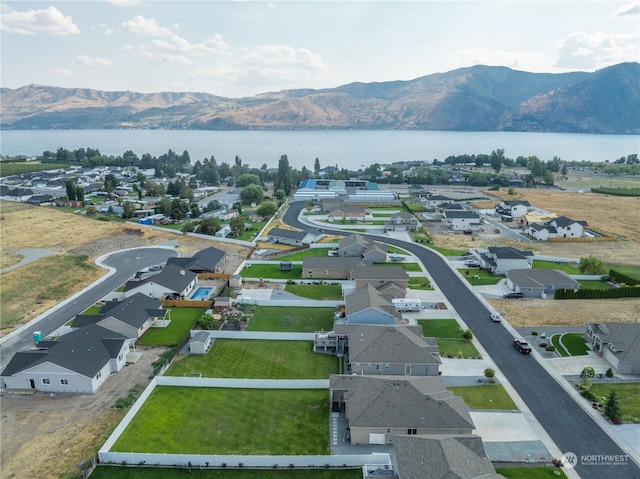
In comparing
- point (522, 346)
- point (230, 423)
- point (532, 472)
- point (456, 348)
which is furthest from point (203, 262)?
point (532, 472)

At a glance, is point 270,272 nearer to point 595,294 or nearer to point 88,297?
point 88,297

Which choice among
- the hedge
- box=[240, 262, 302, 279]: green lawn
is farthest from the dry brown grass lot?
box=[240, 262, 302, 279]: green lawn

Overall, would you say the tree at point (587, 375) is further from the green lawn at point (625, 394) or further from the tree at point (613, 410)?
the tree at point (613, 410)

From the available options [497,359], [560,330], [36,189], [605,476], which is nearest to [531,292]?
[560,330]

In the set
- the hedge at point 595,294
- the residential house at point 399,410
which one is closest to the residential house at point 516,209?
the hedge at point 595,294

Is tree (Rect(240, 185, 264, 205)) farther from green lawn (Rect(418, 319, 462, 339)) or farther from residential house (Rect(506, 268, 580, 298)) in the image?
green lawn (Rect(418, 319, 462, 339))

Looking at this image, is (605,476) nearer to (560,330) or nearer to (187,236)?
(560,330)
